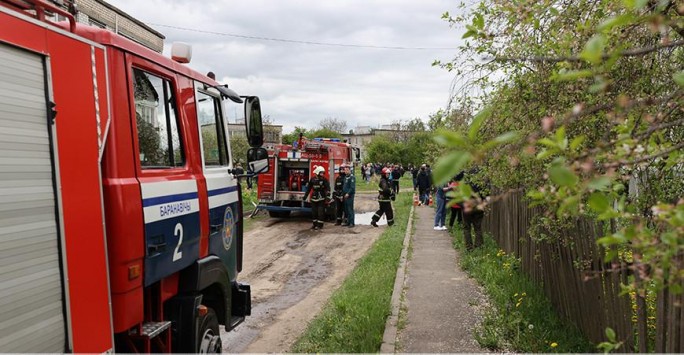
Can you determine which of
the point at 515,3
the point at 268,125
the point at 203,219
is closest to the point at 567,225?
the point at 515,3

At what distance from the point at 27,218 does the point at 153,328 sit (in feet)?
4.07

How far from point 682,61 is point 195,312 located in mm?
3687

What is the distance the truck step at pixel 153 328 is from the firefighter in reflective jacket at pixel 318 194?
1125 centimetres

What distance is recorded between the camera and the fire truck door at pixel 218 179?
3967 millimetres

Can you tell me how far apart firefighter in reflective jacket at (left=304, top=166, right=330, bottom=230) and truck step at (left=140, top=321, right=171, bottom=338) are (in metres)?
11.2

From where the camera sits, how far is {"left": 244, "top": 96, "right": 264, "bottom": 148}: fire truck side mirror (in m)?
4.52

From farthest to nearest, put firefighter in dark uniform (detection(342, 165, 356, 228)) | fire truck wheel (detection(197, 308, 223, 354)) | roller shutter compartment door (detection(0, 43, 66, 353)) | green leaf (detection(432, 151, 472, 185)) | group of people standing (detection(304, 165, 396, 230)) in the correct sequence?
firefighter in dark uniform (detection(342, 165, 356, 228))
group of people standing (detection(304, 165, 396, 230))
fire truck wheel (detection(197, 308, 223, 354))
roller shutter compartment door (detection(0, 43, 66, 353))
green leaf (detection(432, 151, 472, 185))

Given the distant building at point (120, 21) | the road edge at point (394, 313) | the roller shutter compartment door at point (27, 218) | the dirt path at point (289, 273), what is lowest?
the dirt path at point (289, 273)

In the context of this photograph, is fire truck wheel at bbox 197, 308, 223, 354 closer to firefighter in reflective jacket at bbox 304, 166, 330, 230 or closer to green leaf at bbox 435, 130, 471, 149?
green leaf at bbox 435, 130, 471, 149

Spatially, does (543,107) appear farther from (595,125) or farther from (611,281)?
(611,281)

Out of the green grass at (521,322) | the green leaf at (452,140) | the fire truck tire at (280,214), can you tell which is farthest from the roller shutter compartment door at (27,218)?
the fire truck tire at (280,214)

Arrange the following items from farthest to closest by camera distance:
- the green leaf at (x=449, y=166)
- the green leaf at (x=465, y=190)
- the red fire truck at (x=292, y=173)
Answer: the red fire truck at (x=292, y=173) → the green leaf at (x=465, y=190) → the green leaf at (x=449, y=166)

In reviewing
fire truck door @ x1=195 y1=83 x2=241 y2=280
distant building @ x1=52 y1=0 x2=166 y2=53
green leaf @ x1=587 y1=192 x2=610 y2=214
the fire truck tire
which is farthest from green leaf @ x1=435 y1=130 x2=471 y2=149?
the fire truck tire

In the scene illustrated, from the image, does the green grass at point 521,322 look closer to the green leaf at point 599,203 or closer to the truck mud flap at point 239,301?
the truck mud flap at point 239,301
